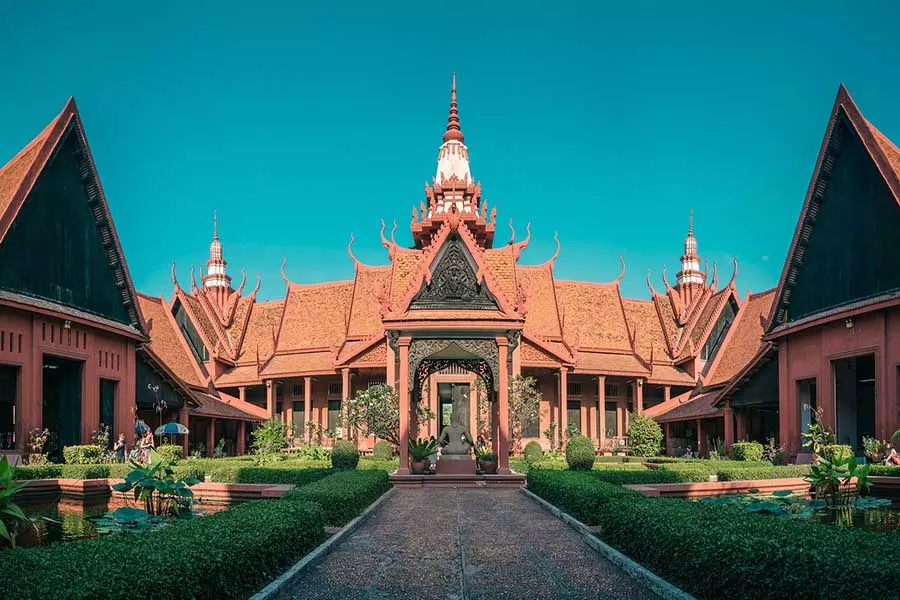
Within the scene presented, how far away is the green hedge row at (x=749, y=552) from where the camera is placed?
497 centimetres

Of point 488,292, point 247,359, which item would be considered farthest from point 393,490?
point 247,359

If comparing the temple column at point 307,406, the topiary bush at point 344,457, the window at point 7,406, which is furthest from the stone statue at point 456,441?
the temple column at point 307,406

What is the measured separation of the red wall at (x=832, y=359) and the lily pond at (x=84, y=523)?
Answer: 43.3 ft

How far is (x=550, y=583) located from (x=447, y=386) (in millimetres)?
25780

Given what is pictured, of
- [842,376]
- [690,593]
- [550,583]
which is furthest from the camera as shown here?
[842,376]

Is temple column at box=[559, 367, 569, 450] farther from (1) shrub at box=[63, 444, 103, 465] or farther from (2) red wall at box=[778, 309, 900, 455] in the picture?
(1) shrub at box=[63, 444, 103, 465]

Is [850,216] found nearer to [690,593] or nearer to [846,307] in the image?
[846,307]

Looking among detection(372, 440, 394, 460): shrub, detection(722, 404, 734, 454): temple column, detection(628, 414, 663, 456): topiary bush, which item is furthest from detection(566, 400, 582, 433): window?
detection(372, 440, 394, 460): shrub

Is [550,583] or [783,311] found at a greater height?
[783,311]

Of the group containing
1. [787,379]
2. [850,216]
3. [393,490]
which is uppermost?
[850,216]

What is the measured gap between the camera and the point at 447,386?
1296 inches

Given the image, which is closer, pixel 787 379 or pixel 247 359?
pixel 787 379

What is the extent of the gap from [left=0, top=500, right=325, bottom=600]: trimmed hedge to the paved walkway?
0.41m

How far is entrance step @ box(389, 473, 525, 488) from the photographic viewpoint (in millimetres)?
16953
